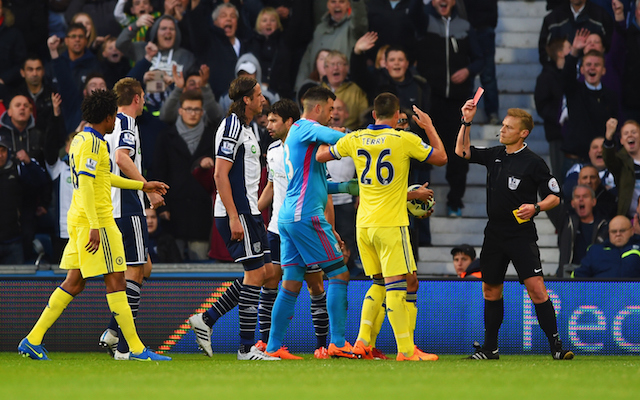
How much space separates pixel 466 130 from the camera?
8.01 m

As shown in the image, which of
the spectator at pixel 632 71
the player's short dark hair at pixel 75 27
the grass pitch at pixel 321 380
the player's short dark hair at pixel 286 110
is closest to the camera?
the grass pitch at pixel 321 380

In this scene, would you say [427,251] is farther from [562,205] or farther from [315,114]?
[315,114]

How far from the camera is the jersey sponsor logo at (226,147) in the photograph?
25.5 ft

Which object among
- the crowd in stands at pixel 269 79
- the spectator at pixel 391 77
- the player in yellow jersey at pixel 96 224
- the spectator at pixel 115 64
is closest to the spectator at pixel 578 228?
the crowd in stands at pixel 269 79

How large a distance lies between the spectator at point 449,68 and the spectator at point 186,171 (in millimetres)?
3253

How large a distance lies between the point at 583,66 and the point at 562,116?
754 millimetres

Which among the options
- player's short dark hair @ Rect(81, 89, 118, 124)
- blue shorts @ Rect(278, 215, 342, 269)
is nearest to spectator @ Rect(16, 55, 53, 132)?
player's short dark hair @ Rect(81, 89, 118, 124)

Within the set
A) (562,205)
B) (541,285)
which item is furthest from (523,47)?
(541,285)

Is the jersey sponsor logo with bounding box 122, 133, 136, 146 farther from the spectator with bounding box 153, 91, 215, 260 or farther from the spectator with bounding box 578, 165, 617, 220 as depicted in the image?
the spectator with bounding box 578, 165, 617, 220

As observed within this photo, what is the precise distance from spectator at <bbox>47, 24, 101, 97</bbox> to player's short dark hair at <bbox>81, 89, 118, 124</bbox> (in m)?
5.68

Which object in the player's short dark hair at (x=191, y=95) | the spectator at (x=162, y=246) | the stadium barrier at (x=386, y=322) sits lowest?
the stadium barrier at (x=386, y=322)

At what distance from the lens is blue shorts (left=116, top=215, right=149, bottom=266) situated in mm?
7973

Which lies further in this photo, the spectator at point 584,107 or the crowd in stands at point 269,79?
the spectator at point 584,107

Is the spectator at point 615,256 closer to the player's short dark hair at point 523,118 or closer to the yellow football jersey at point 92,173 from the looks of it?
the player's short dark hair at point 523,118
